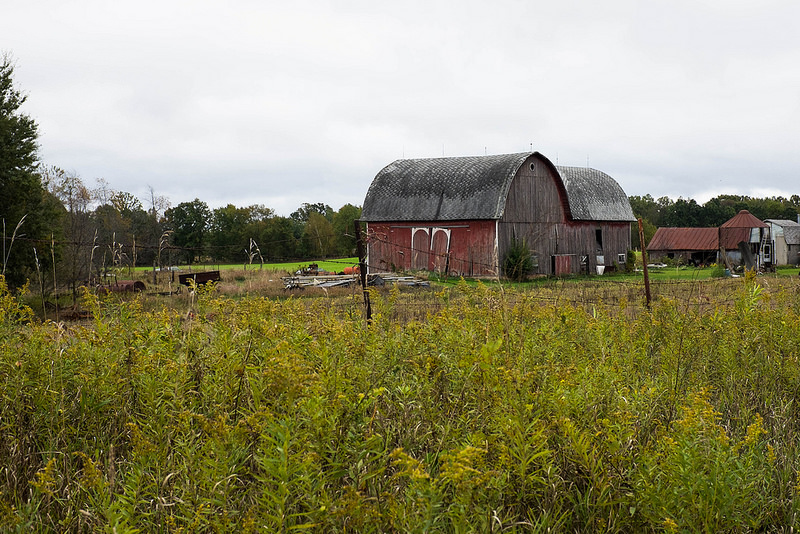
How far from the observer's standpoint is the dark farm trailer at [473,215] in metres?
30.5

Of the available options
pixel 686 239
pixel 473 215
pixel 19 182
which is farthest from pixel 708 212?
pixel 19 182

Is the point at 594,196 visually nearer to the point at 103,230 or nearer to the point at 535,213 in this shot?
the point at 535,213

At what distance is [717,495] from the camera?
3494mm

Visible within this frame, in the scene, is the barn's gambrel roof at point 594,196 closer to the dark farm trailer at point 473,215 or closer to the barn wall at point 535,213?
the dark farm trailer at point 473,215

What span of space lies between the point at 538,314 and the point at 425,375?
3165 millimetres

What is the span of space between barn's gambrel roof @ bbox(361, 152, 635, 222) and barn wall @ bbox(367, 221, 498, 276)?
47 cm

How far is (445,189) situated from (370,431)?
2915 cm

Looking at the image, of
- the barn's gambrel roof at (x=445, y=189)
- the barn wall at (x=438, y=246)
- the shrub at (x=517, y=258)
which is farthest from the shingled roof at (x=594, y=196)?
the barn wall at (x=438, y=246)

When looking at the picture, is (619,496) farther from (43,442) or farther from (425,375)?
(43,442)

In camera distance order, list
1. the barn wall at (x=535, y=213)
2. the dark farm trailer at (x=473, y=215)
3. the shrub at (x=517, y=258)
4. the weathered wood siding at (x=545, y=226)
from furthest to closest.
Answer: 1. the weathered wood siding at (x=545, y=226)
2. the barn wall at (x=535, y=213)
3. the dark farm trailer at (x=473, y=215)
4. the shrub at (x=517, y=258)

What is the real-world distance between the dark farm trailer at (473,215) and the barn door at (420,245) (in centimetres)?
5

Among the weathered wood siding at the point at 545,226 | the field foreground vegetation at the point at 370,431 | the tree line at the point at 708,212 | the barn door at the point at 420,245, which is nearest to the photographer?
the field foreground vegetation at the point at 370,431

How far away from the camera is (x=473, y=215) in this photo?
3038 cm

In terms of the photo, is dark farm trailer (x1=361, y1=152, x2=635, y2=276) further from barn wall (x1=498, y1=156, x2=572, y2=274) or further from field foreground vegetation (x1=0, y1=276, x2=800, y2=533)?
field foreground vegetation (x1=0, y1=276, x2=800, y2=533)
